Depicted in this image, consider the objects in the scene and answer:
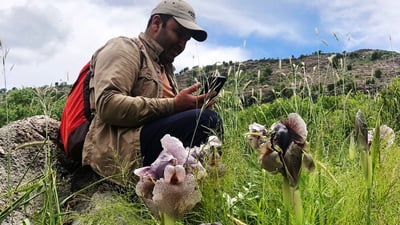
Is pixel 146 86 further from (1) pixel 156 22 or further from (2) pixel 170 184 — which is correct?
(2) pixel 170 184

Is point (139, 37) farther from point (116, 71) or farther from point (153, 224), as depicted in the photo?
point (153, 224)

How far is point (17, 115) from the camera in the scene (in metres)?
7.82

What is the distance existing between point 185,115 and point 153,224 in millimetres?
945

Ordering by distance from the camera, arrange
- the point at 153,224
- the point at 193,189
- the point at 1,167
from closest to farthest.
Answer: the point at 193,189 → the point at 153,224 → the point at 1,167

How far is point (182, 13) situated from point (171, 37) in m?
0.14

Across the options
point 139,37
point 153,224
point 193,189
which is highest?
point 139,37

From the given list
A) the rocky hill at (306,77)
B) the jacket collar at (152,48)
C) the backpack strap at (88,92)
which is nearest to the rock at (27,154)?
the backpack strap at (88,92)

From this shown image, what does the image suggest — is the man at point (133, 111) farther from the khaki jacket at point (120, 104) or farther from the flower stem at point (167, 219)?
the flower stem at point (167, 219)

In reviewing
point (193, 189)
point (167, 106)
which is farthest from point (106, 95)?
point (193, 189)

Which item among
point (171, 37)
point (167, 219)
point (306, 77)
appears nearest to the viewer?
point (167, 219)

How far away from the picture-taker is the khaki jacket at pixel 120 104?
251 cm

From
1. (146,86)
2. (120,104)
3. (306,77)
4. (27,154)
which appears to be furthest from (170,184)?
(306,77)

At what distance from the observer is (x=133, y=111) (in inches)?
98.9

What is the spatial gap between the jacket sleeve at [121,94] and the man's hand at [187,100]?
0.03 metres
